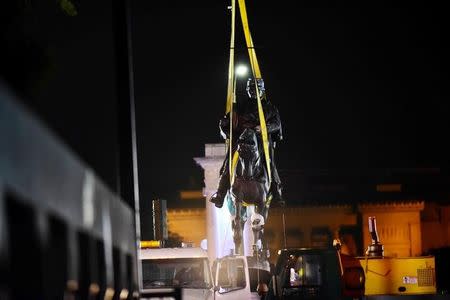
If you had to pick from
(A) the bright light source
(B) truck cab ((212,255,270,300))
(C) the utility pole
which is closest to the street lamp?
(A) the bright light source

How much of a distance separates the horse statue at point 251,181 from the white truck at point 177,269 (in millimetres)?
5529

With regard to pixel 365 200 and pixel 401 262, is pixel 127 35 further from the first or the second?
pixel 365 200

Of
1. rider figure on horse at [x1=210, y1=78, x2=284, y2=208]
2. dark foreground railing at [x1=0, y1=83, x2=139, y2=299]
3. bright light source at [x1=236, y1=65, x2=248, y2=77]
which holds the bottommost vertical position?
dark foreground railing at [x1=0, y1=83, x2=139, y2=299]

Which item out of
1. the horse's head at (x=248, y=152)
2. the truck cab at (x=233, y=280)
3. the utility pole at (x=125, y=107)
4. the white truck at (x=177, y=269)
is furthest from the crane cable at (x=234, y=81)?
the utility pole at (x=125, y=107)

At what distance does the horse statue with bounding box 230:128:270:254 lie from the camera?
84.9 ft

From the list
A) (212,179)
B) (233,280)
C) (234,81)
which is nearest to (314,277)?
(233,280)

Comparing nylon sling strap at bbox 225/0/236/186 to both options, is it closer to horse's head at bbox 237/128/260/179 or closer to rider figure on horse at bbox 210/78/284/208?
rider figure on horse at bbox 210/78/284/208

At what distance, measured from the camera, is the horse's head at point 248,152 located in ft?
84.5

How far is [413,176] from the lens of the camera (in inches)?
3120

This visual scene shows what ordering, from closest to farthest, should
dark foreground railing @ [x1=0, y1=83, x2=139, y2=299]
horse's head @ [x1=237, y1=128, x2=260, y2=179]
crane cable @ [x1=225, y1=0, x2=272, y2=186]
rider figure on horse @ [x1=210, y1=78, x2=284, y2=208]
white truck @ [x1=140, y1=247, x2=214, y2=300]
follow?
dark foreground railing @ [x1=0, y1=83, x2=139, y2=299] < white truck @ [x1=140, y1=247, x2=214, y2=300] < horse's head @ [x1=237, y1=128, x2=260, y2=179] < crane cable @ [x1=225, y1=0, x2=272, y2=186] < rider figure on horse @ [x1=210, y1=78, x2=284, y2=208]

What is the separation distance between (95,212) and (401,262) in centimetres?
1743

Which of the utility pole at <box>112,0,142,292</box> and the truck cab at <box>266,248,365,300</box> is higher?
the utility pole at <box>112,0,142,292</box>

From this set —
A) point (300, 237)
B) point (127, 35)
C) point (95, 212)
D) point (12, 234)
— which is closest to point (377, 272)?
point (127, 35)

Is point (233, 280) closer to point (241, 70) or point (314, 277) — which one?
point (314, 277)
